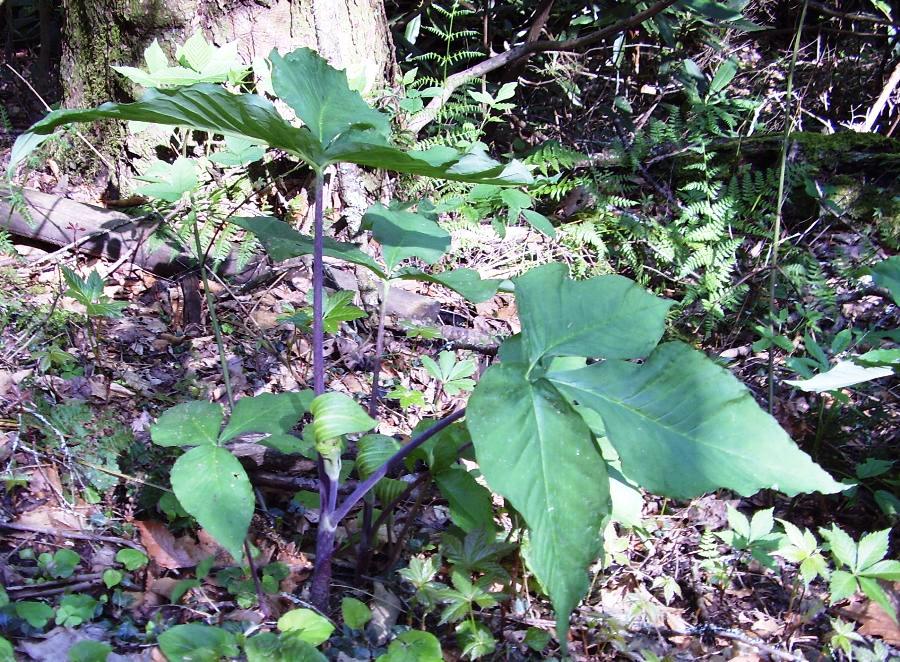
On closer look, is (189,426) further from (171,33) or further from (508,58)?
(508,58)

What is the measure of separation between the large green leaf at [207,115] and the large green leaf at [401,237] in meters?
0.33

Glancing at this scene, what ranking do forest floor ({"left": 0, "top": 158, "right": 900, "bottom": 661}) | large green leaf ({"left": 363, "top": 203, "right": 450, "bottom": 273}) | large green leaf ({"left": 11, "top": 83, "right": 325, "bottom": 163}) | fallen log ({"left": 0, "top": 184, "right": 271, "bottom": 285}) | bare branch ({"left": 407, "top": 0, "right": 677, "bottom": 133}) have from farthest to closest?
bare branch ({"left": 407, "top": 0, "right": 677, "bottom": 133}) < fallen log ({"left": 0, "top": 184, "right": 271, "bottom": 285}) < large green leaf ({"left": 363, "top": 203, "right": 450, "bottom": 273}) < forest floor ({"left": 0, "top": 158, "right": 900, "bottom": 661}) < large green leaf ({"left": 11, "top": 83, "right": 325, "bottom": 163})

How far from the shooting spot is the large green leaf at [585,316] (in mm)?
1229

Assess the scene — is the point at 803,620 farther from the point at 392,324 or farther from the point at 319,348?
the point at 392,324

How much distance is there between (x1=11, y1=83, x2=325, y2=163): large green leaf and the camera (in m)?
1.12

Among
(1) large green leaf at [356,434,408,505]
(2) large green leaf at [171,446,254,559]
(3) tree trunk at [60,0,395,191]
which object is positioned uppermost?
(3) tree trunk at [60,0,395,191]

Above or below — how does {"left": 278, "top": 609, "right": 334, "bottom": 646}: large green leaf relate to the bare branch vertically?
below

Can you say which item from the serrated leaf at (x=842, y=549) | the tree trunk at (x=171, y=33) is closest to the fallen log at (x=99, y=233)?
the tree trunk at (x=171, y=33)

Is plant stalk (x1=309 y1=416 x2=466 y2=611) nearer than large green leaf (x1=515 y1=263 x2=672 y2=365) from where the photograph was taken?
No

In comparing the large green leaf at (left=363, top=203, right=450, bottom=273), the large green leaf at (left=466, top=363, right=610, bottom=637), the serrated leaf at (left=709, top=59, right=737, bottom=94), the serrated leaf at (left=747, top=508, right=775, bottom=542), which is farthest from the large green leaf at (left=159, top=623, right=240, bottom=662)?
the serrated leaf at (left=709, top=59, right=737, bottom=94)

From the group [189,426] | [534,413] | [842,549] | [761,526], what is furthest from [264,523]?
[842,549]

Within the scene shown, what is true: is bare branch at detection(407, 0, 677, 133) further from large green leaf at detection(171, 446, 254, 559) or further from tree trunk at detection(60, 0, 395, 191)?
large green leaf at detection(171, 446, 254, 559)

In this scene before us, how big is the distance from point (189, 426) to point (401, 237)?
696 millimetres

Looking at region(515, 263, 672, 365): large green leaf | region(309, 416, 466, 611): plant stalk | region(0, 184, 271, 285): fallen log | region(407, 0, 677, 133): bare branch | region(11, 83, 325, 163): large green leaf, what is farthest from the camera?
region(407, 0, 677, 133): bare branch
